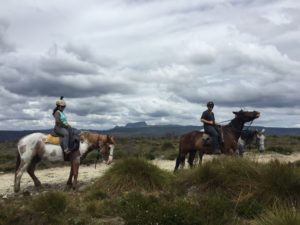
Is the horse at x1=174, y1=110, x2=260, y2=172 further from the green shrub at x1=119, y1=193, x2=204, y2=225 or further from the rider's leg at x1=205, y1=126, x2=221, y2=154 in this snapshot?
the green shrub at x1=119, y1=193, x2=204, y2=225

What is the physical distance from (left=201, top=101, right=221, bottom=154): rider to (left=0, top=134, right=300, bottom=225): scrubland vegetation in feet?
19.0

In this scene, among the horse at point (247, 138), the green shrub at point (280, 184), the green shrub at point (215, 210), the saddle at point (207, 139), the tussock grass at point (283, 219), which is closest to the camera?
the tussock grass at point (283, 219)

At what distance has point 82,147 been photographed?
17062mm

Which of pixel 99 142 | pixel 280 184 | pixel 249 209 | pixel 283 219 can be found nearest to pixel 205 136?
pixel 99 142

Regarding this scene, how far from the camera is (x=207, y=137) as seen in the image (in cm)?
1931

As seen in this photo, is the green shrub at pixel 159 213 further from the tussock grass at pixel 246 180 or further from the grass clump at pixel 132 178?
the grass clump at pixel 132 178

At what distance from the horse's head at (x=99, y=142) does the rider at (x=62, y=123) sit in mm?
1011

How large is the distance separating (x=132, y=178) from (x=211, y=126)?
22.2 ft

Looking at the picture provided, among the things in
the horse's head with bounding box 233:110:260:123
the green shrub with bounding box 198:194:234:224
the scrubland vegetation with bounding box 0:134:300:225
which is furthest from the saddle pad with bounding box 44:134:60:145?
the horse's head with bounding box 233:110:260:123

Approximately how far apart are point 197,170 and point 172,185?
2.99 feet

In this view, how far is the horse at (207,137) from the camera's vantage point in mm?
19422

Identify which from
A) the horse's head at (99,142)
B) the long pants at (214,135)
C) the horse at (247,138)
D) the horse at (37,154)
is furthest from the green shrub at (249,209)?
the horse at (247,138)

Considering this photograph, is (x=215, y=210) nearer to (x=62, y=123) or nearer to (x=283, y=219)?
(x=283, y=219)

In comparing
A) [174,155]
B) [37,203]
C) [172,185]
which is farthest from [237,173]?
[174,155]
